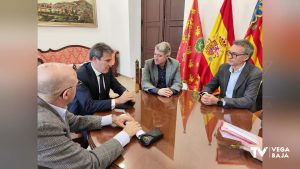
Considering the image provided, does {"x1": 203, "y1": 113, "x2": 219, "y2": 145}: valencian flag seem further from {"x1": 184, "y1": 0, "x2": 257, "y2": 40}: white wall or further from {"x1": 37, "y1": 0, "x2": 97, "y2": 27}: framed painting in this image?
{"x1": 37, "y1": 0, "x2": 97, "y2": 27}: framed painting

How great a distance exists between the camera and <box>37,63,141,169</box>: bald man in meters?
0.73

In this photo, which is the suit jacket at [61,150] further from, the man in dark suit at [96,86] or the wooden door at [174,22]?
the wooden door at [174,22]

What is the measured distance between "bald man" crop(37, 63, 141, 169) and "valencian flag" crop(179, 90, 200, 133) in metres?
0.40

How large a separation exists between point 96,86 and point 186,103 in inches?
27.0

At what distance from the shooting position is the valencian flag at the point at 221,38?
8.77 ft

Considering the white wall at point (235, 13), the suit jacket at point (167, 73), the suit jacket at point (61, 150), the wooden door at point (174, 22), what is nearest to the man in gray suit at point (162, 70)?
the suit jacket at point (167, 73)

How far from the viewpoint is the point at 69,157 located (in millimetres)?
766

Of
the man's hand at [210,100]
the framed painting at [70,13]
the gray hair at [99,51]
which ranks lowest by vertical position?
the man's hand at [210,100]

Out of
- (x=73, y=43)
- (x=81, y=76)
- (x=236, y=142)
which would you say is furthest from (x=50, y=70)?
(x=73, y=43)

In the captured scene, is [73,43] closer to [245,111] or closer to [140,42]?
[140,42]

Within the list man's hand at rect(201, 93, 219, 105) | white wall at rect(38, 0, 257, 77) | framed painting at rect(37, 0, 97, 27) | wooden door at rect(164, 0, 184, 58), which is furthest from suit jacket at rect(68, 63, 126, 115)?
framed painting at rect(37, 0, 97, 27)

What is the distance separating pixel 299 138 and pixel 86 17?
229 inches

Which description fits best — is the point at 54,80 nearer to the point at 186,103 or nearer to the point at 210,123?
the point at 210,123

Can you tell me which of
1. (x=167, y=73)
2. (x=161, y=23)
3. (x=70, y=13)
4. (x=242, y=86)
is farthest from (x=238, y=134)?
(x=70, y=13)
